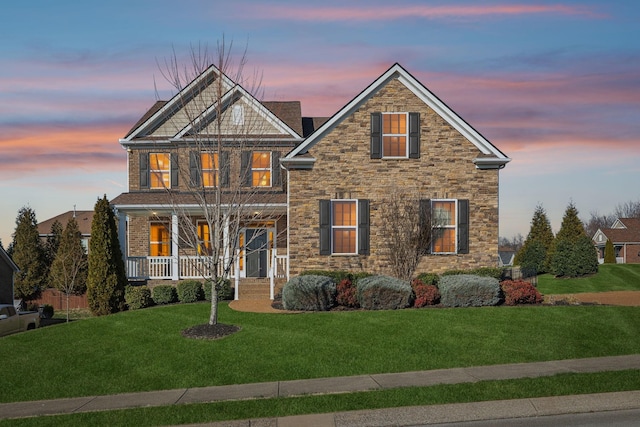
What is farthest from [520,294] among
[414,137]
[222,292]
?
[222,292]

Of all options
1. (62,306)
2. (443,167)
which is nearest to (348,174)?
(443,167)

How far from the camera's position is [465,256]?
22188mm

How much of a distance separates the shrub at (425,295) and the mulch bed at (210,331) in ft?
19.1

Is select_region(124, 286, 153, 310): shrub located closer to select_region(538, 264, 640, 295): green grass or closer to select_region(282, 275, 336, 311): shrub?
select_region(282, 275, 336, 311): shrub

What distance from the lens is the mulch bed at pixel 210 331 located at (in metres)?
15.6

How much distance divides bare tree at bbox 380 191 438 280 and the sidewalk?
911 centimetres

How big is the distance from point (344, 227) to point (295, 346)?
27.4 feet

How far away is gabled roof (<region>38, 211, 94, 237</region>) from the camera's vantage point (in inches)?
1978

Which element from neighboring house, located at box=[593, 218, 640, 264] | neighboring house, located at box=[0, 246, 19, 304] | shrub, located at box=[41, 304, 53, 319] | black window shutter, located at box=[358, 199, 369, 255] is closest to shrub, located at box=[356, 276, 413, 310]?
black window shutter, located at box=[358, 199, 369, 255]

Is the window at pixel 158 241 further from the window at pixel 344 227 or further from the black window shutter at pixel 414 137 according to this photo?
the black window shutter at pixel 414 137

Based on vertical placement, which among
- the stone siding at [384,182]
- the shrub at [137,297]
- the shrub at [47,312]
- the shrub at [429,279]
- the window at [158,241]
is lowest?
the shrub at [47,312]

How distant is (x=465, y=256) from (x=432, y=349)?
8.83 metres

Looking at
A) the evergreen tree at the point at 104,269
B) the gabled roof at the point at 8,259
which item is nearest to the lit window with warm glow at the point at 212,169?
the evergreen tree at the point at 104,269

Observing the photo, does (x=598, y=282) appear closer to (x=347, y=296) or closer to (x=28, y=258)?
(x=347, y=296)
